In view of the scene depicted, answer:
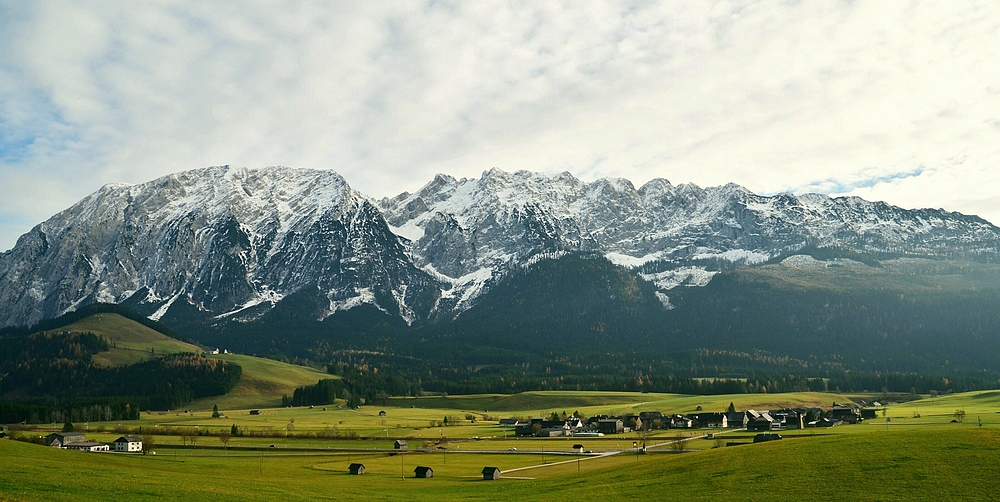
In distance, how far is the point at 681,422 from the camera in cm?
17438

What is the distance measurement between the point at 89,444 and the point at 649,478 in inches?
3767

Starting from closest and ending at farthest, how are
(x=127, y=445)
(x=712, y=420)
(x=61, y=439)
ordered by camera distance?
(x=127, y=445) → (x=61, y=439) → (x=712, y=420)

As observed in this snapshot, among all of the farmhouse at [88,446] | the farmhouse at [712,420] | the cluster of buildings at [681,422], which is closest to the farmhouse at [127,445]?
the farmhouse at [88,446]

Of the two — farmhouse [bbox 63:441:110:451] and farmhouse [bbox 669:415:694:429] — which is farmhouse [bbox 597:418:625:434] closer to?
farmhouse [bbox 669:415:694:429]

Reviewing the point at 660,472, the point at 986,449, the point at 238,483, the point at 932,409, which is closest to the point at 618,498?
the point at 660,472

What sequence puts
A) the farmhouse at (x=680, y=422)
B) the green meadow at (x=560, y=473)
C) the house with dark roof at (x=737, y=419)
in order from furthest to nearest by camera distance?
the house with dark roof at (x=737, y=419)
the farmhouse at (x=680, y=422)
the green meadow at (x=560, y=473)

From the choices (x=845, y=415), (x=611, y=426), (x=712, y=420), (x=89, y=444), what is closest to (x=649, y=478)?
(x=89, y=444)

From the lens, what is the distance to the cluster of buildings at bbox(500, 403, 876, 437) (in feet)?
532

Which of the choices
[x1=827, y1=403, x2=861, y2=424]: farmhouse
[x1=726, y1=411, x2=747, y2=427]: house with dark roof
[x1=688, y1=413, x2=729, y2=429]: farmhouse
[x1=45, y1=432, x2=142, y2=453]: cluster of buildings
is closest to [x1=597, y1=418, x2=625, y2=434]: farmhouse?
[x1=688, y1=413, x2=729, y2=429]: farmhouse

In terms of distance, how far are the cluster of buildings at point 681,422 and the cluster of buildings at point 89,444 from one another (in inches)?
2736

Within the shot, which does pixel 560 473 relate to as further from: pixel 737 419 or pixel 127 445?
pixel 737 419

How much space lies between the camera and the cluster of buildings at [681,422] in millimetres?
162250

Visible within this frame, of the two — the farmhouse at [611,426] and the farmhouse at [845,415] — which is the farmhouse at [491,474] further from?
the farmhouse at [845,415]

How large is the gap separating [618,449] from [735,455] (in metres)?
44.0
